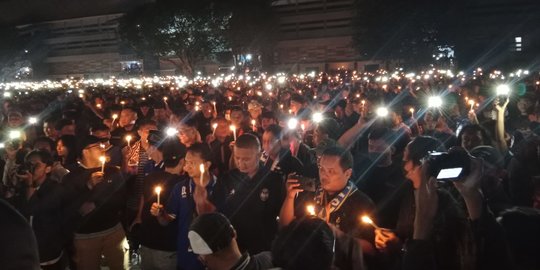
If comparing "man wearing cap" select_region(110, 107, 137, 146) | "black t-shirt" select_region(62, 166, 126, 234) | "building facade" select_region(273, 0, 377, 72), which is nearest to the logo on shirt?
"black t-shirt" select_region(62, 166, 126, 234)

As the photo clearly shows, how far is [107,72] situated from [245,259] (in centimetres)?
8952

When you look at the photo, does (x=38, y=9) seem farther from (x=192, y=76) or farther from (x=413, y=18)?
(x=413, y=18)

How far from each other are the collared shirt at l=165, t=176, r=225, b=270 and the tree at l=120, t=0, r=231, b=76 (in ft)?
129

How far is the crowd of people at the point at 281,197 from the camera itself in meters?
2.90

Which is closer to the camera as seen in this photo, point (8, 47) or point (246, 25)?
point (246, 25)

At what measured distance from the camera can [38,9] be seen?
9356 centimetres

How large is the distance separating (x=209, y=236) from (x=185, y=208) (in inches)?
73.4

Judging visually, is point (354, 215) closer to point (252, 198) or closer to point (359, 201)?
point (359, 201)

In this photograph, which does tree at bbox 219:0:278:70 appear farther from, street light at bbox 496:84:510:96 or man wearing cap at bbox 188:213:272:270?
man wearing cap at bbox 188:213:272:270

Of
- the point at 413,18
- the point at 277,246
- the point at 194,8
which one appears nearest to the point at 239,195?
the point at 277,246

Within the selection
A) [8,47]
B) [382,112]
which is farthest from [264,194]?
[8,47]

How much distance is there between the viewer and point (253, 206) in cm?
446

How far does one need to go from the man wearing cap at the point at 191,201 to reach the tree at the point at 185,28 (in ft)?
129

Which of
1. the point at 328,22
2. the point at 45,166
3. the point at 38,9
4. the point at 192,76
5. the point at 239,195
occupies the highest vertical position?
the point at 38,9
